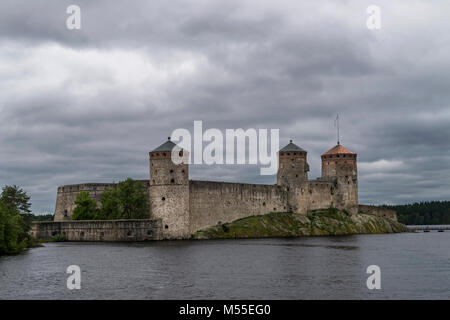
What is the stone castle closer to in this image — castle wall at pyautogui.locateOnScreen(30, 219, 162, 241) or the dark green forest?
castle wall at pyautogui.locateOnScreen(30, 219, 162, 241)

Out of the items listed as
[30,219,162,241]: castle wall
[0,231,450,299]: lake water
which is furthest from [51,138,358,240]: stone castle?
[0,231,450,299]: lake water

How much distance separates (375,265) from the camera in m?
36.9

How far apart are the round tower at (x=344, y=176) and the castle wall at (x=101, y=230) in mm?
36277

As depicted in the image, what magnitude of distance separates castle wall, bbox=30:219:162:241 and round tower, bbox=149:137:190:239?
1561 mm

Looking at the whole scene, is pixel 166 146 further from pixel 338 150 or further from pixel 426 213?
pixel 426 213

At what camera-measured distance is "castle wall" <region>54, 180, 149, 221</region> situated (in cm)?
6906

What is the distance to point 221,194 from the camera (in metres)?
69.1

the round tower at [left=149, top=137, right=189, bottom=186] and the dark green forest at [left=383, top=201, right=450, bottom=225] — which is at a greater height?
the round tower at [left=149, top=137, right=189, bottom=186]

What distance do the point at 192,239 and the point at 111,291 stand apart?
36.2 meters

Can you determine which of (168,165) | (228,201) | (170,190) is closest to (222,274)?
(170,190)

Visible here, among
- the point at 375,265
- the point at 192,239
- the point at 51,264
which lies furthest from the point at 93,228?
the point at 375,265

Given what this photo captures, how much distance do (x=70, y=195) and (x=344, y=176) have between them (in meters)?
42.3

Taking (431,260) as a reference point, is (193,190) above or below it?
above

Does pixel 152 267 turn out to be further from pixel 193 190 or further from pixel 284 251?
pixel 193 190
